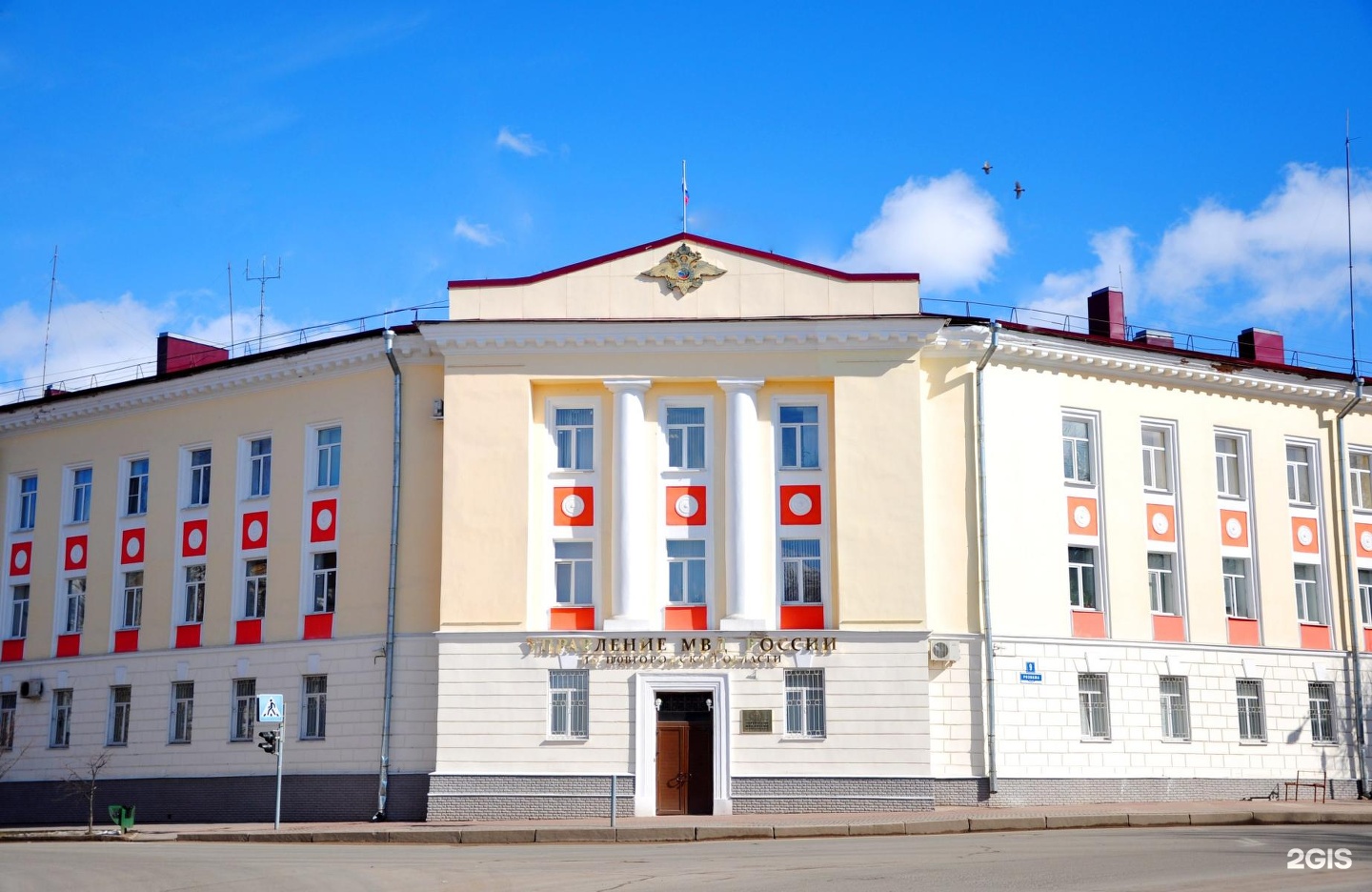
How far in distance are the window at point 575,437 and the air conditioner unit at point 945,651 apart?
8219 mm

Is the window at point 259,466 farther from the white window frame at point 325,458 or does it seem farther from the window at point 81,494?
the window at point 81,494

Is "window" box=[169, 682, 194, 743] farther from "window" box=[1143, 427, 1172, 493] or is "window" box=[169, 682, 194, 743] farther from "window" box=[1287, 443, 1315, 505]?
"window" box=[1287, 443, 1315, 505]

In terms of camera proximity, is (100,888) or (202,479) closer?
(100,888)

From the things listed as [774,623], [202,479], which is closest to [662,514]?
[774,623]

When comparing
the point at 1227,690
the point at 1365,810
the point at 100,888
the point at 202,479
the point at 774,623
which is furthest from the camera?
the point at 202,479

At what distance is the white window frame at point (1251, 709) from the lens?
3409 centimetres

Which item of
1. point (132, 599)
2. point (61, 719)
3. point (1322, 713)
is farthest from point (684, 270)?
point (61, 719)

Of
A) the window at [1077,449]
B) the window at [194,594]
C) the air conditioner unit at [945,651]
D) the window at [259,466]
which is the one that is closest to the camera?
the air conditioner unit at [945,651]

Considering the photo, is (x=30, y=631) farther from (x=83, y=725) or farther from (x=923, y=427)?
(x=923, y=427)

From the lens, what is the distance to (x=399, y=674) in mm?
32375

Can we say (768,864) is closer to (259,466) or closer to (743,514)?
(743,514)

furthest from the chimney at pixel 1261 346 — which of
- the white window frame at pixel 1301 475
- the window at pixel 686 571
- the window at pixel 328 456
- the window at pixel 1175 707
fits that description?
the window at pixel 328 456

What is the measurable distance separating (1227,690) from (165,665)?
24730mm

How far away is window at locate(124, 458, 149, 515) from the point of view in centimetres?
3753
